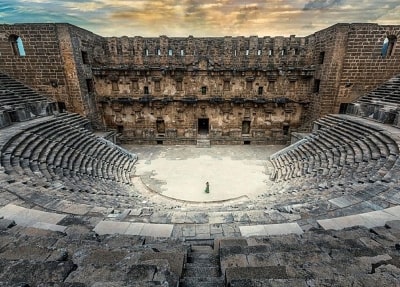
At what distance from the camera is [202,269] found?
2.79 m

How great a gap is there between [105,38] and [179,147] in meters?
11.2

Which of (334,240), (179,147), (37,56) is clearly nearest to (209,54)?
(179,147)

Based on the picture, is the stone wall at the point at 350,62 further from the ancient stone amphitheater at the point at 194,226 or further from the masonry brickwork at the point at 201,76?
the ancient stone amphitheater at the point at 194,226

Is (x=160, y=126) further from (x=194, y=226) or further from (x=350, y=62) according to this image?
(x=350, y=62)

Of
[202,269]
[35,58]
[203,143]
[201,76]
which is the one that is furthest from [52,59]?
[202,269]

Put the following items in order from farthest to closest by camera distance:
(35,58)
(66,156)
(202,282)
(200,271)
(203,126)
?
(203,126) → (35,58) → (66,156) → (200,271) → (202,282)

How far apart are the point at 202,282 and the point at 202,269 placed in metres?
0.42

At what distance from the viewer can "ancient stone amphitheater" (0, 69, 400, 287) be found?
2223mm

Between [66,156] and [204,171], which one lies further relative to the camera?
[204,171]

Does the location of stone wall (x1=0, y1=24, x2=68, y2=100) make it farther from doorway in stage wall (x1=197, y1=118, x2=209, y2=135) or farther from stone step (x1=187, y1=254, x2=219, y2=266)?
stone step (x1=187, y1=254, x2=219, y2=266)

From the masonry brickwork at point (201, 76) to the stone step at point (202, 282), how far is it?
54.0 ft

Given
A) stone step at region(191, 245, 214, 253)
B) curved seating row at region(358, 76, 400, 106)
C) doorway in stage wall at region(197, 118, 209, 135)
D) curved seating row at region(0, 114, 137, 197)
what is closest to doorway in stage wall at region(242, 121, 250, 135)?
doorway in stage wall at region(197, 118, 209, 135)

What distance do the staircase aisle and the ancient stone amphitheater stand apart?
17mm

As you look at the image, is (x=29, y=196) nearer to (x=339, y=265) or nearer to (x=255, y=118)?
(x=339, y=265)
